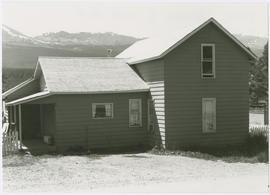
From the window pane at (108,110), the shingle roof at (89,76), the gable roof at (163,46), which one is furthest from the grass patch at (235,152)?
the gable roof at (163,46)

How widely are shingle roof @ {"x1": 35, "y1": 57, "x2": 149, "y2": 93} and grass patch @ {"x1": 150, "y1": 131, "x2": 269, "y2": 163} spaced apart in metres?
3.82

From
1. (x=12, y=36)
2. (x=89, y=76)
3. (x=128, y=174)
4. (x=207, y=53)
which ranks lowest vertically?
(x=128, y=174)

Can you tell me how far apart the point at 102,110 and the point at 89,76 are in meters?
2.10

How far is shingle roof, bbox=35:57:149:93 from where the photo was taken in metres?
20.3

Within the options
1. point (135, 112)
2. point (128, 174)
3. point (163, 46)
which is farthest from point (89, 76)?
point (128, 174)

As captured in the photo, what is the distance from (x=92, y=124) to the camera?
67.3 feet

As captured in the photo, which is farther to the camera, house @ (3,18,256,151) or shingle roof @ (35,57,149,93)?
shingle roof @ (35,57,149,93)

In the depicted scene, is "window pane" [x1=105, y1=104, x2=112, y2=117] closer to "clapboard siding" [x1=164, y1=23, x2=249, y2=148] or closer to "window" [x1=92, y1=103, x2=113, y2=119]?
"window" [x1=92, y1=103, x2=113, y2=119]

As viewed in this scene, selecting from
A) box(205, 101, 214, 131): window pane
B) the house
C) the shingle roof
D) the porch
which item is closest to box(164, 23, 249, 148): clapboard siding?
the house

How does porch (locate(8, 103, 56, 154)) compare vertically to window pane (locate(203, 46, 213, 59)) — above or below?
below

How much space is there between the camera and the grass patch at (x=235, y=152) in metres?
17.9

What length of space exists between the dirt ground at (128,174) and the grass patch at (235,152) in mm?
816

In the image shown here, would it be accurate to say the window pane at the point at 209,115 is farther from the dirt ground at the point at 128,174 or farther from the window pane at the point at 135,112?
the window pane at the point at 135,112

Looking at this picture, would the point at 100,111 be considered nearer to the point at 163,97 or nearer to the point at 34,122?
the point at 163,97
